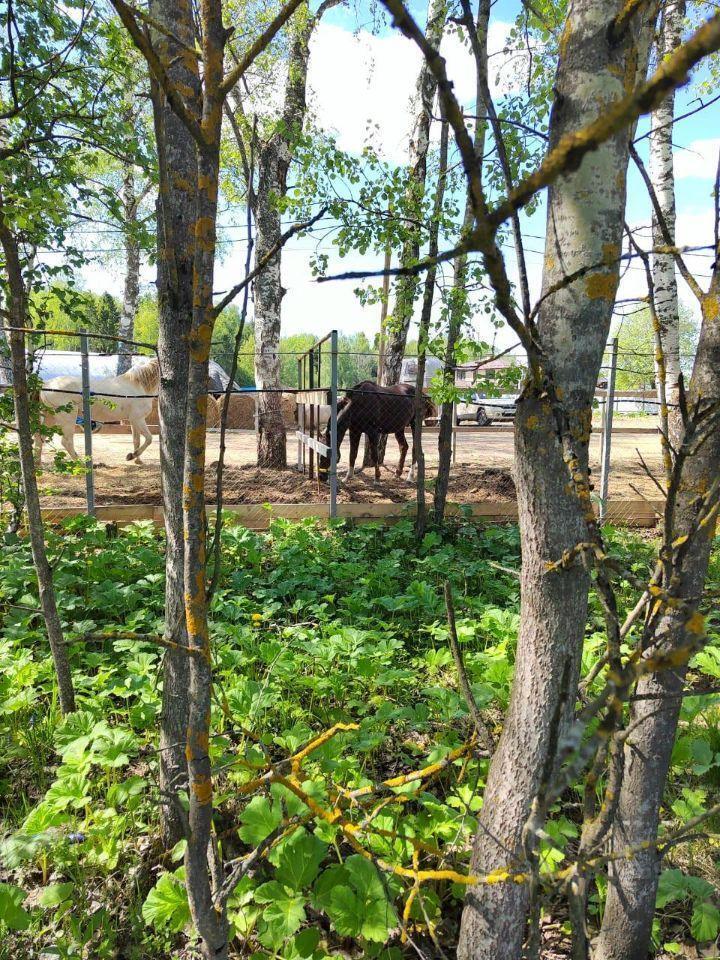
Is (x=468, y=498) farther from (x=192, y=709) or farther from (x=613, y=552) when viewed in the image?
(x=192, y=709)

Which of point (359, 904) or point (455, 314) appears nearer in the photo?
point (359, 904)

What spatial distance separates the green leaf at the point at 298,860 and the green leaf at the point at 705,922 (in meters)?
1.03

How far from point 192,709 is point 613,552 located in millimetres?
4769

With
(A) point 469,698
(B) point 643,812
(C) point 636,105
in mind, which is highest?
(C) point 636,105

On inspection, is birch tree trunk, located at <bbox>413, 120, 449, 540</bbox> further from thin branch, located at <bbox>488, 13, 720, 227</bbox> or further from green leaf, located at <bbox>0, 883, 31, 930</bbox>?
thin branch, located at <bbox>488, 13, 720, 227</bbox>

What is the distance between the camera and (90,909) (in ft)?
6.09

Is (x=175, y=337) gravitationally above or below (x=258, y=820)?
above

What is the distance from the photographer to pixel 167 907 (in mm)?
1625

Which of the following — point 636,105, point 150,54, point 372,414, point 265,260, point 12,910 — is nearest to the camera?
point 636,105

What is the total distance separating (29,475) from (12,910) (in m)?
1.64

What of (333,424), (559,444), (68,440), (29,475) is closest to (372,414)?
(333,424)

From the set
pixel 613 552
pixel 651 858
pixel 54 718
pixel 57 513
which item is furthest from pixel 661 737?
pixel 57 513

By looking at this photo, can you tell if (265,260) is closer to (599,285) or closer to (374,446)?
(599,285)

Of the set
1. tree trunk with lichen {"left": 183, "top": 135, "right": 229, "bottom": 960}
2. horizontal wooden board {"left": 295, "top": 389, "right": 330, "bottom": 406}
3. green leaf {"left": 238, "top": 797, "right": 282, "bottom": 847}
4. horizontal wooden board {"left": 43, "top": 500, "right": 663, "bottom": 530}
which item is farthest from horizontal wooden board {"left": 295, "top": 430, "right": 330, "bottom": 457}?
tree trunk with lichen {"left": 183, "top": 135, "right": 229, "bottom": 960}
